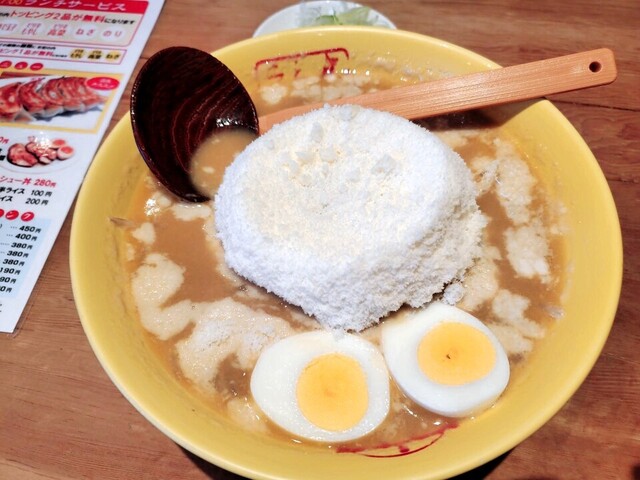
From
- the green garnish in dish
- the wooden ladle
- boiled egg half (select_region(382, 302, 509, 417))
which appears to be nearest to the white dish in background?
the green garnish in dish

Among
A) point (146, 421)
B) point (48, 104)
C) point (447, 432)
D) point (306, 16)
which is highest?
point (306, 16)

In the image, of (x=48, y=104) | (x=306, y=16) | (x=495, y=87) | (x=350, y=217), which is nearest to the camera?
(x=350, y=217)

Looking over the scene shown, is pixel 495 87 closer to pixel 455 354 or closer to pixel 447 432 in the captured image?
pixel 455 354

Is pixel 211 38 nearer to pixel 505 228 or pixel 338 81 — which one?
pixel 338 81

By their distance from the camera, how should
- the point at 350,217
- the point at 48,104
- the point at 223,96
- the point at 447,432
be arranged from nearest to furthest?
the point at 447,432, the point at 350,217, the point at 223,96, the point at 48,104

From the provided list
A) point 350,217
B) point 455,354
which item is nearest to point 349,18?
point 350,217

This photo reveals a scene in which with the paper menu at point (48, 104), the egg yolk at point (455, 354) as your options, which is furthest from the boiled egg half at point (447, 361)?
the paper menu at point (48, 104)

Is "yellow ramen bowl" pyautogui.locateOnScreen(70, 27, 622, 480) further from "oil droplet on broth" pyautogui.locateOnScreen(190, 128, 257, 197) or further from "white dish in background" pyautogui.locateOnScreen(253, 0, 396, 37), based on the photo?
"white dish in background" pyautogui.locateOnScreen(253, 0, 396, 37)

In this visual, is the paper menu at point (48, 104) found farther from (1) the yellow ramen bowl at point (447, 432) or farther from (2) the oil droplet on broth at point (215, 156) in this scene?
(2) the oil droplet on broth at point (215, 156)
